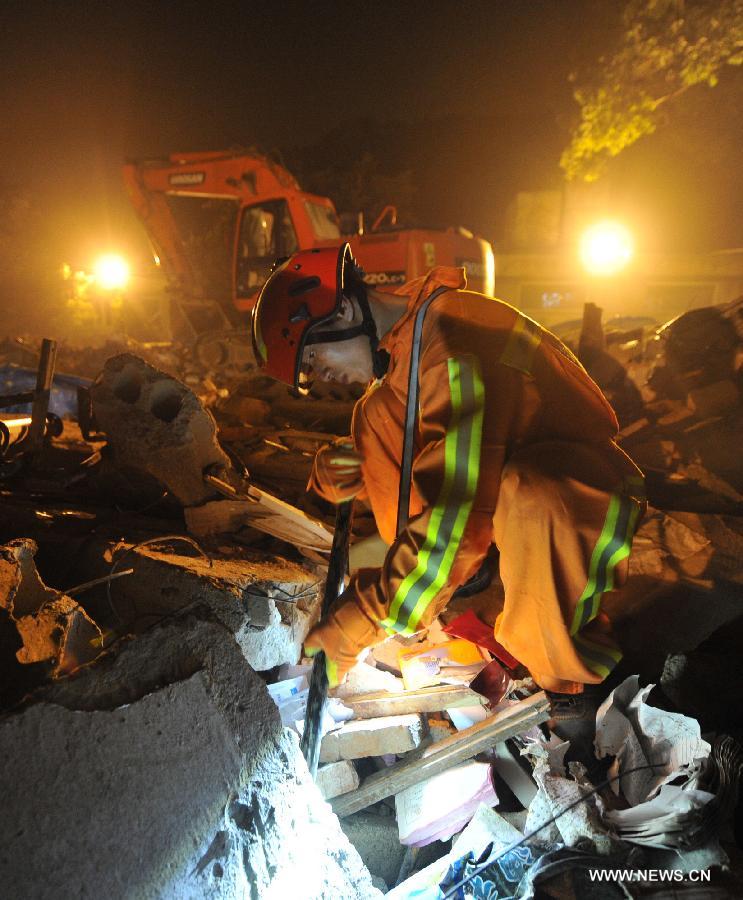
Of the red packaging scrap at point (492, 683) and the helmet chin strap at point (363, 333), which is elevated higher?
the helmet chin strap at point (363, 333)

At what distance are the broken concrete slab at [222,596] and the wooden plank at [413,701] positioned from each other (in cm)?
44

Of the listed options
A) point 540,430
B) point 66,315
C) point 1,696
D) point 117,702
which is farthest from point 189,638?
point 66,315

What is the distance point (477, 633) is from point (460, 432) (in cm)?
173

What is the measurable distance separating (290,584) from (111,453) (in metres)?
2.06

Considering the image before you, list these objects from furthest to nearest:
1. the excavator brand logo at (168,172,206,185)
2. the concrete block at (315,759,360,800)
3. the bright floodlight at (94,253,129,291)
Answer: the bright floodlight at (94,253,129,291) → the excavator brand logo at (168,172,206,185) → the concrete block at (315,759,360,800)

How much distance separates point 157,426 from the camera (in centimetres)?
371

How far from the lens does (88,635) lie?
208 cm

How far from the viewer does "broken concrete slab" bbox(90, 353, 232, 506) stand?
12.1 feet

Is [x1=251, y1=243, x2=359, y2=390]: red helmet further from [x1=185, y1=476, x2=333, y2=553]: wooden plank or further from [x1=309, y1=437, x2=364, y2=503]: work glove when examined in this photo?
[x1=185, y1=476, x2=333, y2=553]: wooden plank

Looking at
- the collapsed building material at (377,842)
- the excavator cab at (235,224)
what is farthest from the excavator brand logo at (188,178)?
the collapsed building material at (377,842)

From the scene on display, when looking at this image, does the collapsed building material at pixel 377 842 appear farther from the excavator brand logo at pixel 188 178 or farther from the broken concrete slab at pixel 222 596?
the excavator brand logo at pixel 188 178

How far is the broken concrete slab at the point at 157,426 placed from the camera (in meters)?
3.69

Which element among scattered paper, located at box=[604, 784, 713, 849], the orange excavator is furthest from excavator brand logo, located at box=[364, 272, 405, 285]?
scattered paper, located at box=[604, 784, 713, 849]

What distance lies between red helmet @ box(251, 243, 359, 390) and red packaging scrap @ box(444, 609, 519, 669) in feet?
5.83
